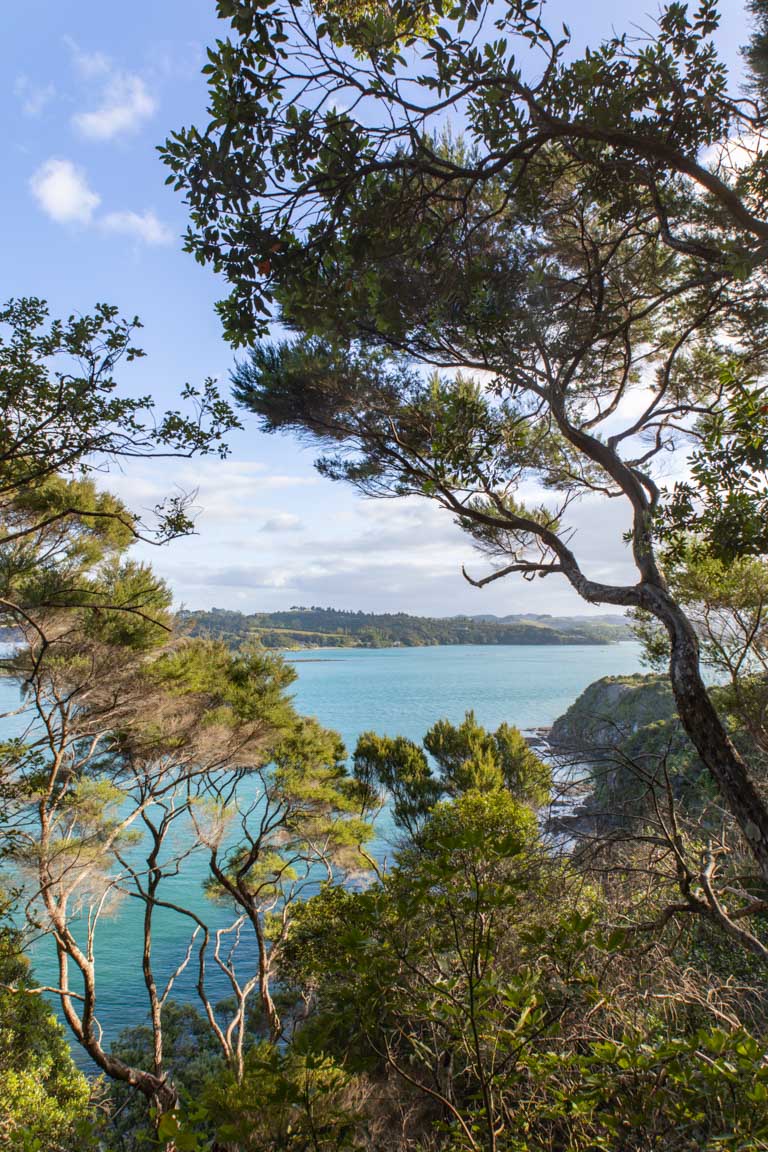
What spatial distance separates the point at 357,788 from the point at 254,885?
3049 millimetres

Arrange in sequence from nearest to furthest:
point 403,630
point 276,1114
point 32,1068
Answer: point 276,1114 → point 32,1068 → point 403,630

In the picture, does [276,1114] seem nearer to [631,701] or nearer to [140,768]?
[140,768]

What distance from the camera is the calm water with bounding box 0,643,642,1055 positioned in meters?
11.9

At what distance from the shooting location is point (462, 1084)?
478 centimetres

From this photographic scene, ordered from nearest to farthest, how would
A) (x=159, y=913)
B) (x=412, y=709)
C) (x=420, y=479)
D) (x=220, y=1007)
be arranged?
(x=420, y=479) → (x=220, y=1007) → (x=159, y=913) → (x=412, y=709)

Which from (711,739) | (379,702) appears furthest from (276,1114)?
(379,702)

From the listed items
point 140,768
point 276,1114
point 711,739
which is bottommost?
point 140,768

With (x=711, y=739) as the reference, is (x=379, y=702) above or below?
below

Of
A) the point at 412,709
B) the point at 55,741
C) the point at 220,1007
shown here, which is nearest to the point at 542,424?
the point at 55,741

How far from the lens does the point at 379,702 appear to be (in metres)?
38.3

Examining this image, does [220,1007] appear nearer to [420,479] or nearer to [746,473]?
[420,479]

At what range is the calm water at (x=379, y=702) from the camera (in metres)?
11.9

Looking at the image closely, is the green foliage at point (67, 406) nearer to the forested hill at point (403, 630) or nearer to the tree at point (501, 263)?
the tree at point (501, 263)

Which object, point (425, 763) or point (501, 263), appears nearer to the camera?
point (501, 263)
